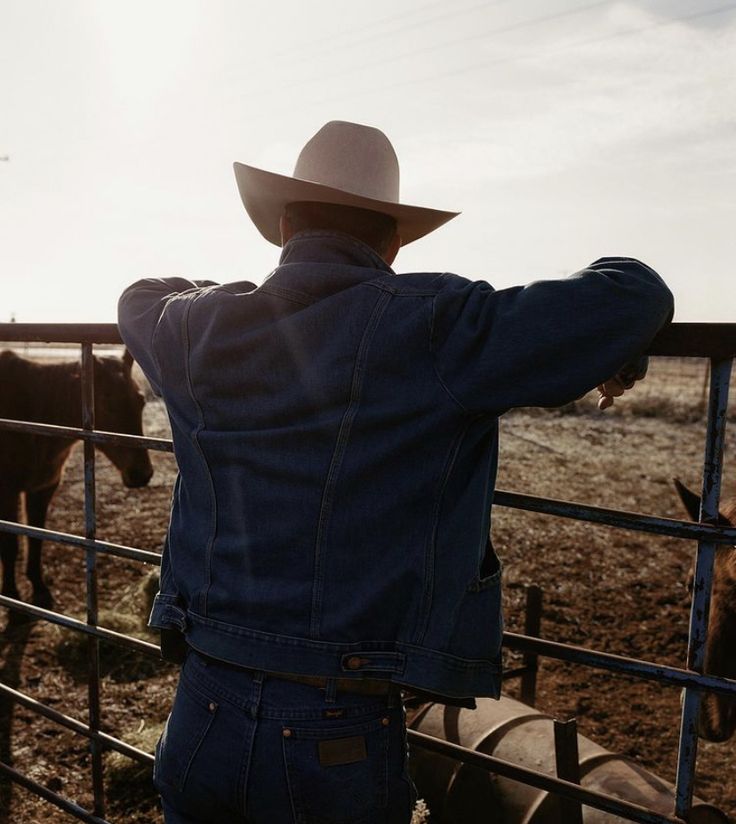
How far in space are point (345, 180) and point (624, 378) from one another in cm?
73

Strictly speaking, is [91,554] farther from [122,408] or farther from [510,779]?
[122,408]

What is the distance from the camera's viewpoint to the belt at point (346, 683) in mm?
1383

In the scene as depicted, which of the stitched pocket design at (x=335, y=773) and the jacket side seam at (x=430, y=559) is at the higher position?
the jacket side seam at (x=430, y=559)

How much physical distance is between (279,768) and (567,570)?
584 cm

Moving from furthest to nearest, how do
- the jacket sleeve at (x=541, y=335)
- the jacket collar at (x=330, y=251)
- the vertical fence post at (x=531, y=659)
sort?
the vertical fence post at (x=531, y=659) < the jacket collar at (x=330, y=251) < the jacket sleeve at (x=541, y=335)

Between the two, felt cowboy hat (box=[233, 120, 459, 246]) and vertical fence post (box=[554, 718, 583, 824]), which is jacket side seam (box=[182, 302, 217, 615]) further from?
vertical fence post (box=[554, 718, 583, 824])

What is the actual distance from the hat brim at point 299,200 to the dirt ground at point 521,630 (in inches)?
112

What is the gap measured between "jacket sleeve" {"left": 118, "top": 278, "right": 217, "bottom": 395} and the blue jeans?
2.31 ft

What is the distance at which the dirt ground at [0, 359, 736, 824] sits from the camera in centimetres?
377

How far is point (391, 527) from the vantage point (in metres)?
1.37

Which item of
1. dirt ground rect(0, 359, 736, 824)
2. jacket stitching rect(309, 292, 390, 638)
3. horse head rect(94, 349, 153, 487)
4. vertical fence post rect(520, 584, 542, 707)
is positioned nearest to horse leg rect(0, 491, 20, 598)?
dirt ground rect(0, 359, 736, 824)

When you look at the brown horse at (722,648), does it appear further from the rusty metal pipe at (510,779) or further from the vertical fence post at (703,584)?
the vertical fence post at (703,584)

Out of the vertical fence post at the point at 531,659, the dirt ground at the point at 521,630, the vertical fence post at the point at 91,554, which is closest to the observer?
the vertical fence post at the point at 91,554

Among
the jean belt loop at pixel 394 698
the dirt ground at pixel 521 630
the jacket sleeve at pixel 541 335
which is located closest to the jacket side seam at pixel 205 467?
the jean belt loop at pixel 394 698
